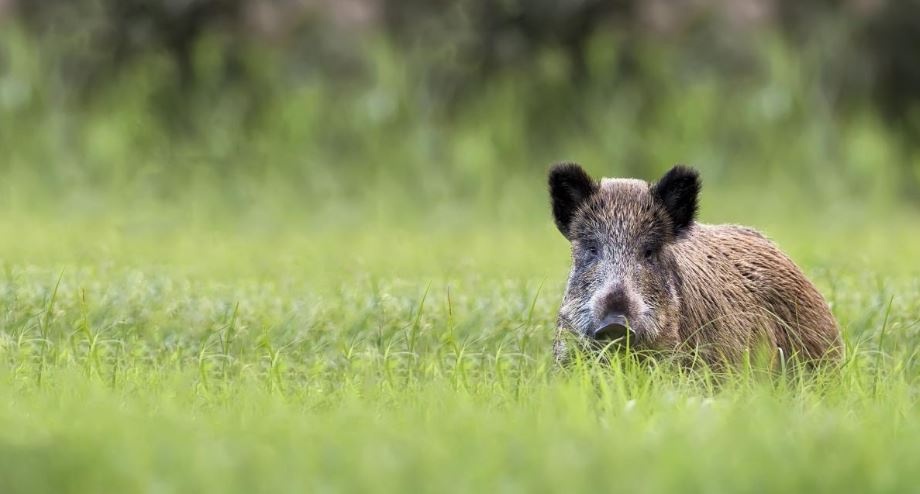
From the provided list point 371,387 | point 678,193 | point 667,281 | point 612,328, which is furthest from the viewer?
point 678,193

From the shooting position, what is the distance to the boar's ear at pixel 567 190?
22.2 feet

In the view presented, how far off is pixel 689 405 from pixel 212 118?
325 inches

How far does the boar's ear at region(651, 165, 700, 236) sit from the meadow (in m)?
0.82

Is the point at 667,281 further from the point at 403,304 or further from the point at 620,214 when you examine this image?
the point at 403,304

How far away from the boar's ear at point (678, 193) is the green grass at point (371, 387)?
32.7 inches

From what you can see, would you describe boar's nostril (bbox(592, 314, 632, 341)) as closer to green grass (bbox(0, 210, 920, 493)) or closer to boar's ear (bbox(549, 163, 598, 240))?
green grass (bbox(0, 210, 920, 493))

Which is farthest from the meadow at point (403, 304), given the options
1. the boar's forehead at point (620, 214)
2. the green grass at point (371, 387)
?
the boar's forehead at point (620, 214)

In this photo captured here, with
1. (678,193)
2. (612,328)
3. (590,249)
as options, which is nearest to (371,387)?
(612,328)

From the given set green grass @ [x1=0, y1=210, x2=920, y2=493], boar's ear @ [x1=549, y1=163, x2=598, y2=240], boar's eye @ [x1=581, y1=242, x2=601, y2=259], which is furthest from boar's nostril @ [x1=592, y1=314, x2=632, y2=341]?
boar's ear @ [x1=549, y1=163, x2=598, y2=240]

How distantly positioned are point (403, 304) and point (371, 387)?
67.3 inches

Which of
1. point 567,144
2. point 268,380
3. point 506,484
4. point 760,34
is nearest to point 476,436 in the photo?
point 506,484

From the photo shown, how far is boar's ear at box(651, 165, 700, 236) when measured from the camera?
6680 millimetres

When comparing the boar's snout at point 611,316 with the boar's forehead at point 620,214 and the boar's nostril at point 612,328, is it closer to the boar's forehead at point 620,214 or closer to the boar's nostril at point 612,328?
the boar's nostril at point 612,328

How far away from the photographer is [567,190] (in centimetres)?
682
